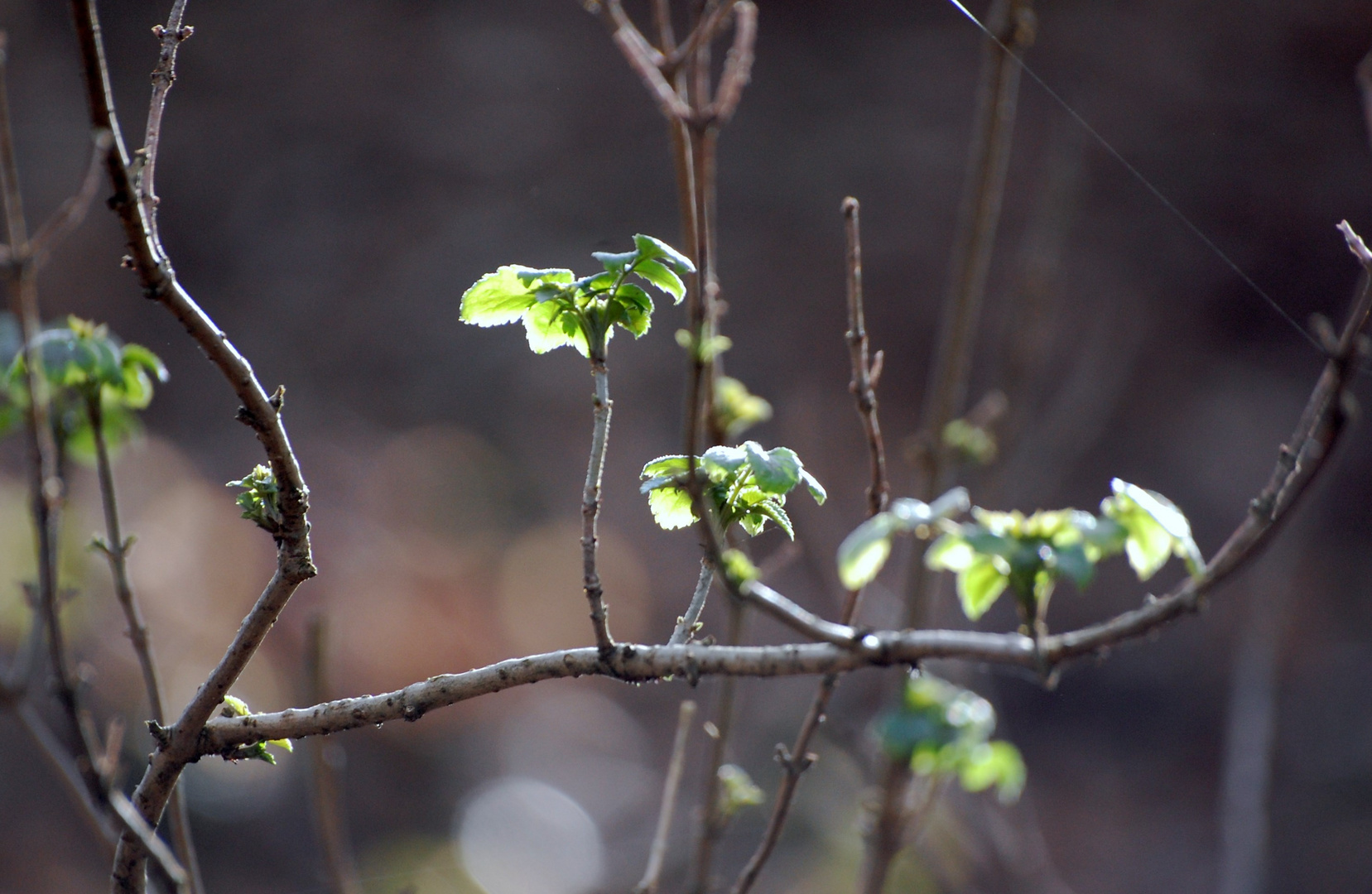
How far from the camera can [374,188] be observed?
19.2 ft

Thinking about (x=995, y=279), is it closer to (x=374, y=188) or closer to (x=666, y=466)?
(x=374, y=188)

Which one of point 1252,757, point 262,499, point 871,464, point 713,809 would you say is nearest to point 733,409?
point 871,464

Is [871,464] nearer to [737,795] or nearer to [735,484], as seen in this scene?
[735,484]

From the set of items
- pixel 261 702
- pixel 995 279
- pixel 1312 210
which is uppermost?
pixel 995 279

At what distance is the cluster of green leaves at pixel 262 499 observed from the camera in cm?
65

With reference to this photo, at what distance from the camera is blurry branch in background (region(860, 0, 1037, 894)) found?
4.07 ft

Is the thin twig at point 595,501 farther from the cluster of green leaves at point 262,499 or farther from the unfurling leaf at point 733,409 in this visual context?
the unfurling leaf at point 733,409

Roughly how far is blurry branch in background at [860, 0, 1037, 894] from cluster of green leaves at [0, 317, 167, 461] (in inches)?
37.1

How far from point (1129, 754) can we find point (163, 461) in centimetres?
441

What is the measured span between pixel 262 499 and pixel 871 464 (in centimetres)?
46

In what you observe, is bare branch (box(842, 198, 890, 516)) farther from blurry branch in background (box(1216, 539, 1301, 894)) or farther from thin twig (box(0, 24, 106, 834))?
blurry branch in background (box(1216, 539, 1301, 894))

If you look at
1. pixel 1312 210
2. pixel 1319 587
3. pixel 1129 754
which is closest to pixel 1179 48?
pixel 1312 210

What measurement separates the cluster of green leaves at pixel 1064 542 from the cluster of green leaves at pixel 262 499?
0.42m

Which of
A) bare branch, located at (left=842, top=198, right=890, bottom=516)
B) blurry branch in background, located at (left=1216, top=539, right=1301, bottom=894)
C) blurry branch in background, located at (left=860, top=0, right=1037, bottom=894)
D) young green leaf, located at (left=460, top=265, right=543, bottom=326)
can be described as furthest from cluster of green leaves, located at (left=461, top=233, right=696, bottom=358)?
blurry branch in background, located at (left=1216, top=539, right=1301, bottom=894)
